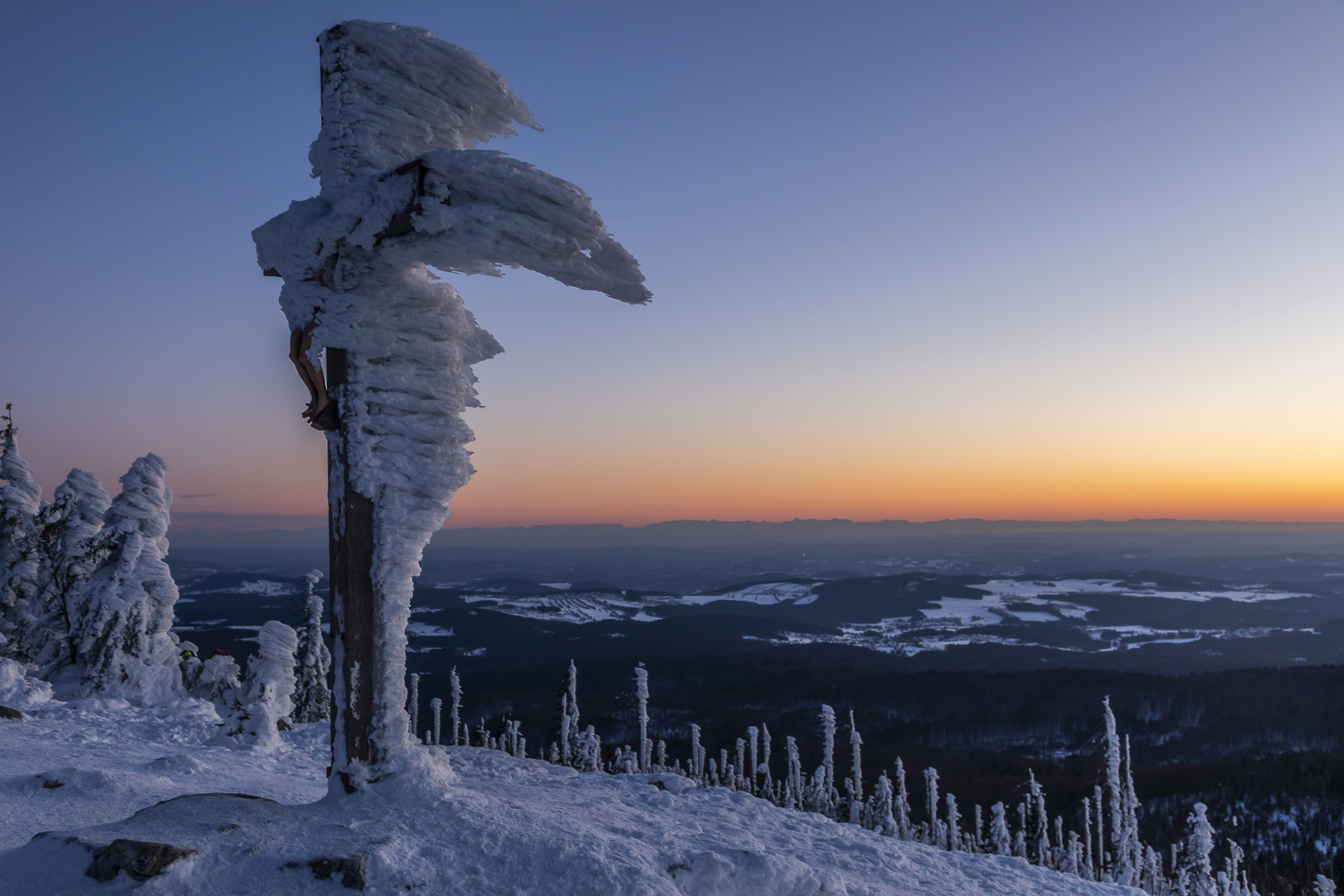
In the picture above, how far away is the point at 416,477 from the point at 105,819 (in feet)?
16.2

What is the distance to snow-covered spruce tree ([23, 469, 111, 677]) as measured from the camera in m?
23.7

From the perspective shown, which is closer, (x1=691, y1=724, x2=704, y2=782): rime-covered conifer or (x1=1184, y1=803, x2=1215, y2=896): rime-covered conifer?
(x1=1184, y1=803, x2=1215, y2=896): rime-covered conifer

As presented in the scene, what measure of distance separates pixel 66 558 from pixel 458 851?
2596 centimetres

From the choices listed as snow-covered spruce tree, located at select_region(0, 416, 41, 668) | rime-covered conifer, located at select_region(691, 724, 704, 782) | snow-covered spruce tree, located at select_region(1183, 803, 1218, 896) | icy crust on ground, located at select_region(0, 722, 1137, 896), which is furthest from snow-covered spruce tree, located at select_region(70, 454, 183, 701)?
rime-covered conifer, located at select_region(691, 724, 704, 782)

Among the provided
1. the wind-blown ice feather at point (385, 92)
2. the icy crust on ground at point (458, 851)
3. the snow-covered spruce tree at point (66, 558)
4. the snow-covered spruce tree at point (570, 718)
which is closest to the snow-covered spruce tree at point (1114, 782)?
the snow-covered spruce tree at point (570, 718)

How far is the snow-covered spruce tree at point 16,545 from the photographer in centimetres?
2605

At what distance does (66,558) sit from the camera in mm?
23750

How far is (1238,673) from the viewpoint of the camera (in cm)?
16750

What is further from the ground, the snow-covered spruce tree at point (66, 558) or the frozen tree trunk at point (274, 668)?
the snow-covered spruce tree at point (66, 558)

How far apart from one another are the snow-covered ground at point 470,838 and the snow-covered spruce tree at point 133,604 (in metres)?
14.2

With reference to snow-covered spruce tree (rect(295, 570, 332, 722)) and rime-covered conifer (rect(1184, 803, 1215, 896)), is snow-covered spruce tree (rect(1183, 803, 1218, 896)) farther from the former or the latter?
snow-covered spruce tree (rect(295, 570, 332, 722))

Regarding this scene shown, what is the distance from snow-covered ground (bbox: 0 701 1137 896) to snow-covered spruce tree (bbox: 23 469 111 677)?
1731 cm

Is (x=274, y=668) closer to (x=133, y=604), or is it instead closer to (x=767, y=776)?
(x=133, y=604)

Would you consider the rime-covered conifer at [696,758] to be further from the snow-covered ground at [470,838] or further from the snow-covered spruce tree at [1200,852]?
the snow-covered ground at [470,838]
